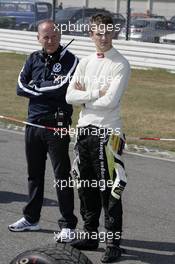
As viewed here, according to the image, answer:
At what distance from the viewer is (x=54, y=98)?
21.4ft

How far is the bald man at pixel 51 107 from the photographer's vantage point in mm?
6438

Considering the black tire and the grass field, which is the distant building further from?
the black tire

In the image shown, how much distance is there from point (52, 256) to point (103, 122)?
90.6 inches

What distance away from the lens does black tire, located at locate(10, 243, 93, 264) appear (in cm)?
377

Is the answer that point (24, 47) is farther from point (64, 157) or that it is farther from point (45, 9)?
point (64, 157)

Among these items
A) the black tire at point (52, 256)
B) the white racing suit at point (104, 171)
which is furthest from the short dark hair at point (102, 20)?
the black tire at point (52, 256)

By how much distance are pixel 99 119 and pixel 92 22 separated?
2.58ft

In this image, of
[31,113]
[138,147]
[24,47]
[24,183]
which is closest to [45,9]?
[24,47]

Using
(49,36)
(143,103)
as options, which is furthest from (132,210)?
(143,103)

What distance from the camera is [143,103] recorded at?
1606cm

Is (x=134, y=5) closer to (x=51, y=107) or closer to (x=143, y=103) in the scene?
(x=143, y=103)

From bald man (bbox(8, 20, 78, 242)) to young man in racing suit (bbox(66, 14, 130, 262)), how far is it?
34 centimetres

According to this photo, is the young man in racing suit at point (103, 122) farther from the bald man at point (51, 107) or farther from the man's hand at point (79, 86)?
the bald man at point (51, 107)

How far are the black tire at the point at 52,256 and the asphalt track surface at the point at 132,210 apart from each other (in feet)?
6.91
